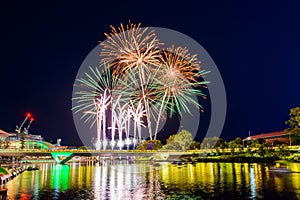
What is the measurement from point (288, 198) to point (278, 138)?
147227 mm

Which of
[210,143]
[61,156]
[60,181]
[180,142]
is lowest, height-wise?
[60,181]

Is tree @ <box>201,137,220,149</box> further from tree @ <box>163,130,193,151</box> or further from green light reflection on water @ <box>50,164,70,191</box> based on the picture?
green light reflection on water @ <box>50,164,70,191</box>

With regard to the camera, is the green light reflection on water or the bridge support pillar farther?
the bridge support pillar

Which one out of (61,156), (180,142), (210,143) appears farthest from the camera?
(210,143)

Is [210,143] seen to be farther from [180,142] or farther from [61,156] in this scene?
[61,156]

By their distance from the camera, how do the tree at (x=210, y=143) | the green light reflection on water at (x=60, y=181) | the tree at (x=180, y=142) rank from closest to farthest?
the green light reflection on water at (x=60, y=181), the tree at (x=180, y=142), the tree at (x=210, y=143)

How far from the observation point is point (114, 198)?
115ft

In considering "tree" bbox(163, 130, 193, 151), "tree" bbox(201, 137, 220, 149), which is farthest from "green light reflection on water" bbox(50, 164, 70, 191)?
"tree" bbox(201, 137, 220, 149)

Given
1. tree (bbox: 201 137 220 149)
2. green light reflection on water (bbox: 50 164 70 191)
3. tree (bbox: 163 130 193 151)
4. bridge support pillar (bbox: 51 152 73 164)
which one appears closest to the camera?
green light reflection on water (bbox: 50 164 70 191)

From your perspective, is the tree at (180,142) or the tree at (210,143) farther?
the tree at (210,143)

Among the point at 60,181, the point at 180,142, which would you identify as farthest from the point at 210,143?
the point at 60,181

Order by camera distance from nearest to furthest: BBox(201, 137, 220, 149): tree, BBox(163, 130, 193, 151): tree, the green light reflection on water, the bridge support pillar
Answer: the green light reflection on water
the bridge support pillar
BBox(163, 130, 193, 151): tree
BBox(201, 137, 220, 149): tree

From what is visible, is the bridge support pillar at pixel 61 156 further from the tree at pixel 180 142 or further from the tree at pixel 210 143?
the tree at pixel 210 143

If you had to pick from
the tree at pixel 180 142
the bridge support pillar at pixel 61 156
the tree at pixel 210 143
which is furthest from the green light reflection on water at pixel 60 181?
the tree at pixel 210 143
